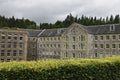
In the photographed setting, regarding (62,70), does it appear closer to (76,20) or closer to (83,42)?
(83,42)

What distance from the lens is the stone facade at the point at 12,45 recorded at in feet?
241

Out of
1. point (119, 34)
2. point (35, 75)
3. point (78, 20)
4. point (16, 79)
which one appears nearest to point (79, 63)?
point (35, 75)

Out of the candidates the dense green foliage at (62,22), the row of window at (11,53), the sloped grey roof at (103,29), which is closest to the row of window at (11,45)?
the row of window at (11,53)

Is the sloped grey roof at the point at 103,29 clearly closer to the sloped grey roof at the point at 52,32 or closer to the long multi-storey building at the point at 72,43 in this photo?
the long multi-storey building at the point at 72,43

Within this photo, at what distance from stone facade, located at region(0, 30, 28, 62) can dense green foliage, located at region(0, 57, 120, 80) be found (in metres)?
58.2

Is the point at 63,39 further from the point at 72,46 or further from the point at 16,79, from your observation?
the point at 16,79

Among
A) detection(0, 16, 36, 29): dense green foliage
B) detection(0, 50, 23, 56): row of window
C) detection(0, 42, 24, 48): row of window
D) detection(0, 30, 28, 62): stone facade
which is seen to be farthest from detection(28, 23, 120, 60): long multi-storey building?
detection(0, 16, 36, 29): dense green foliage

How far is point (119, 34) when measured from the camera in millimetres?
73750

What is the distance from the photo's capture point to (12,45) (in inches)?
2963

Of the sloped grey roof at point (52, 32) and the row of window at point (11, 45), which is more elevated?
the sloped grey roof at point (52, 32)

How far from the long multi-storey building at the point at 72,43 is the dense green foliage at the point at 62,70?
57558mm

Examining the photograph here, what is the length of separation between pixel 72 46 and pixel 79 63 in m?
66.7

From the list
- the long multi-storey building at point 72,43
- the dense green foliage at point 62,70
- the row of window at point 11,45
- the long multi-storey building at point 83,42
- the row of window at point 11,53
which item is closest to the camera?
the dense green foliage at point 62,70

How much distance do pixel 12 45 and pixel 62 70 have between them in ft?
206
